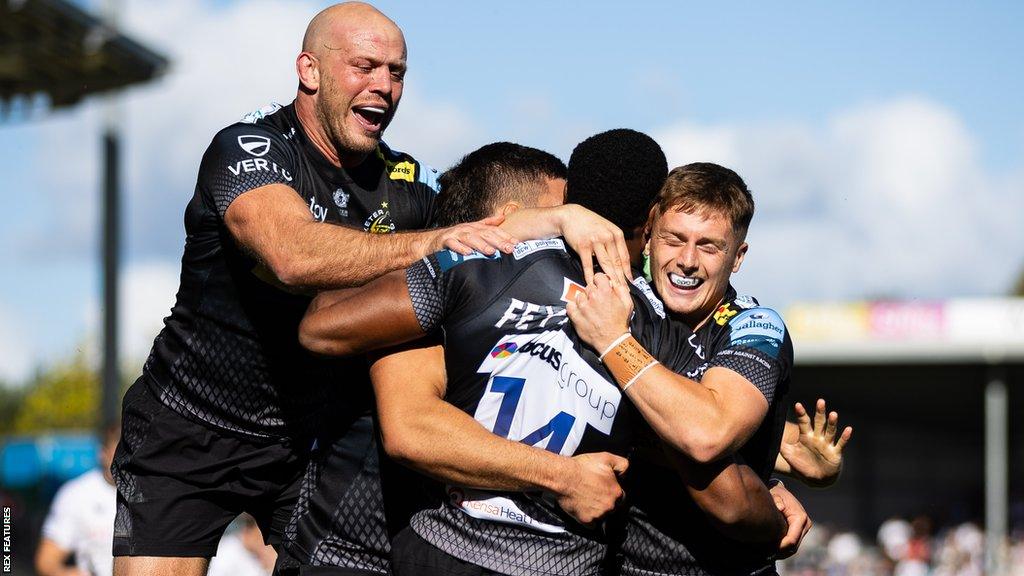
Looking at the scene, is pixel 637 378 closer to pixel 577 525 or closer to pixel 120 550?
pixel 577 525

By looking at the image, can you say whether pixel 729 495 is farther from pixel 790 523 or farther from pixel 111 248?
pixel 111 248

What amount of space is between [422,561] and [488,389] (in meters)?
0.59

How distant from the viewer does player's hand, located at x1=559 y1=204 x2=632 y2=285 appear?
3674 millimetres

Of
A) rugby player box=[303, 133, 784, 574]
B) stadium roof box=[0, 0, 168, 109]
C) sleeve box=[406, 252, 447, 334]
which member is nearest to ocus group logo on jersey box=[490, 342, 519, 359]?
rugby player box=[303, 133, 784, 574]

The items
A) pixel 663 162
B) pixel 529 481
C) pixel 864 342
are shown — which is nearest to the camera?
pixel 529 481

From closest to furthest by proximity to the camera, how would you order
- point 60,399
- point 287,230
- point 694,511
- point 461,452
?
1. point 461,452
2. point 694,511
3. point 287,230
4. point 60,399

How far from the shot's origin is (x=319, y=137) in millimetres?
4863

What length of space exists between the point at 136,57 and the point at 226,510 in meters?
21.0

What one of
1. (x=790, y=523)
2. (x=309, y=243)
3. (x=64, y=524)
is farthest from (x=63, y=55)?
(x=790, y=523)

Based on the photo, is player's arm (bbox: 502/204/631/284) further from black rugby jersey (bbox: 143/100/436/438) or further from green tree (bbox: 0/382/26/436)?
green tree (bbox: 0/382/26/436)

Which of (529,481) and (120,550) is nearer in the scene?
(529,481)

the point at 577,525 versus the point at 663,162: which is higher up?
the point at 663,162

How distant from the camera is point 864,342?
86.0ft

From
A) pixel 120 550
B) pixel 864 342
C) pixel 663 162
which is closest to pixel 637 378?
pixel 663 162
